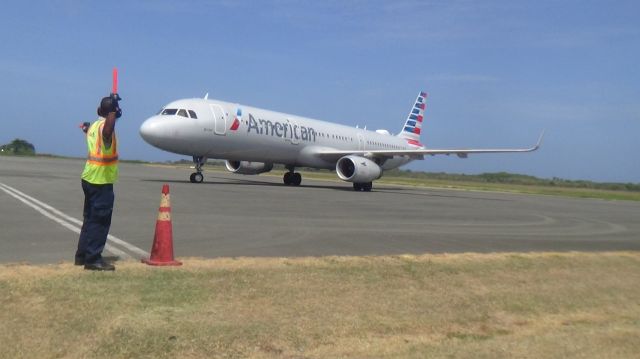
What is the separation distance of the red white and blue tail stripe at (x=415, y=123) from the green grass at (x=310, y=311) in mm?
35695

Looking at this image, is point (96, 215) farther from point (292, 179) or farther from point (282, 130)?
point (292, 179)

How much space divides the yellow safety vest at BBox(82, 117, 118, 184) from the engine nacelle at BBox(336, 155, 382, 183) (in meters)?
22.6

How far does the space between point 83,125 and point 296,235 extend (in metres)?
4.45

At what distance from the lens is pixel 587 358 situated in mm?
5770

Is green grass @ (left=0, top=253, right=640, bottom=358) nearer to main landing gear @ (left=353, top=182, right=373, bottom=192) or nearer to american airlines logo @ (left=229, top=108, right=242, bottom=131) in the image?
american airlines logo @ (left=229, top=108, right=242, bottom=131)

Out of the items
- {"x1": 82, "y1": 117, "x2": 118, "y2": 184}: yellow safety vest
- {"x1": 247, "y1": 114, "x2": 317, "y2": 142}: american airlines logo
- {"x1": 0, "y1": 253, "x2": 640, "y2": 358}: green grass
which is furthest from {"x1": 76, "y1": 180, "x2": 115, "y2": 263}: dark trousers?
{"x1": 247, "y1": 114, "x2": 317, "y2": 142}: american airlines logo

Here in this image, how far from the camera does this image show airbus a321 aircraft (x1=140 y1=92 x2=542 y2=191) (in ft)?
86.7

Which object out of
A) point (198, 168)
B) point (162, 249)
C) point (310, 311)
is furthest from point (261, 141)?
point (310, 311)

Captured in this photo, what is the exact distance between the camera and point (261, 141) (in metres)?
29.2

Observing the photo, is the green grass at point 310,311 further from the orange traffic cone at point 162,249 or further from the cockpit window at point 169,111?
the cockpit window at point 169,111

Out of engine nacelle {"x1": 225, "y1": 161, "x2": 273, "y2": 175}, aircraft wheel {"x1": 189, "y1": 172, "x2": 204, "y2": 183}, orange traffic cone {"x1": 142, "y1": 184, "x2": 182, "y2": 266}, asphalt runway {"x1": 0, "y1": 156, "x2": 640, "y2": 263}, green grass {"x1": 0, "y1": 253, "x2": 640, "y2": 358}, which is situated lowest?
green grass {"x1": 0, "y1": 253, "x2": 640, "y2": 358}

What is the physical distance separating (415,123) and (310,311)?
39081mm

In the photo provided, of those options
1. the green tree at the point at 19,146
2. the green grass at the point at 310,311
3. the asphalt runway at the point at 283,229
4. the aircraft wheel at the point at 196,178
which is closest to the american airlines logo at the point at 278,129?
the aircraft wheel at the point at 196,178

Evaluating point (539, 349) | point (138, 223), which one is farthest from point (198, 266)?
point (138, 223)
